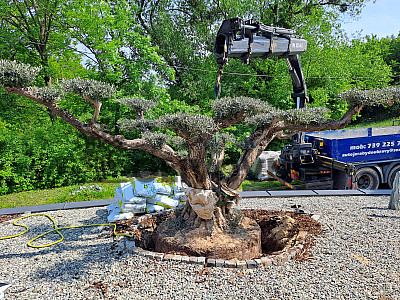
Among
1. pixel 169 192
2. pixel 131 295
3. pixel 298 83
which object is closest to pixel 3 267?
pixel 131 295

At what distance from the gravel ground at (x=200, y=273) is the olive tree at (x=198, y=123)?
1.10 metres

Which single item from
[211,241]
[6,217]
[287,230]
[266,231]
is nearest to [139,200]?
[211,241]

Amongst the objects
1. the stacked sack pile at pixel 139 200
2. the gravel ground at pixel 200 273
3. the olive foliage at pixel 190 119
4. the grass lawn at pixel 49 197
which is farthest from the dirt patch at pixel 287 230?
the grass lawn at pixel 49 197

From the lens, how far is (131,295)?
10.1ft

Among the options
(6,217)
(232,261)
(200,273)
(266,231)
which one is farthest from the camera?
(6,217)

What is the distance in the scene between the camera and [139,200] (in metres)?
5.61

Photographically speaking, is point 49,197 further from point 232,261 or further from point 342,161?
point 342,161

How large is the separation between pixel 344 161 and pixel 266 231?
4.41m

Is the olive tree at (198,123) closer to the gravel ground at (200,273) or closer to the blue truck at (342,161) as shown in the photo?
the gravel ground at (200,273)

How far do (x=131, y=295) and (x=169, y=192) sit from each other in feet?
9.92

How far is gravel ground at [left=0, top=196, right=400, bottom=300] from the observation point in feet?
10.1

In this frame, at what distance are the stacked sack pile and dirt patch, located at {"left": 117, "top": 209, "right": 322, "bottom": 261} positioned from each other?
297 mm

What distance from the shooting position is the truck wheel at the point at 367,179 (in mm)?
8408

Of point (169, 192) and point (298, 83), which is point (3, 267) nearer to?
point (169, 192)
